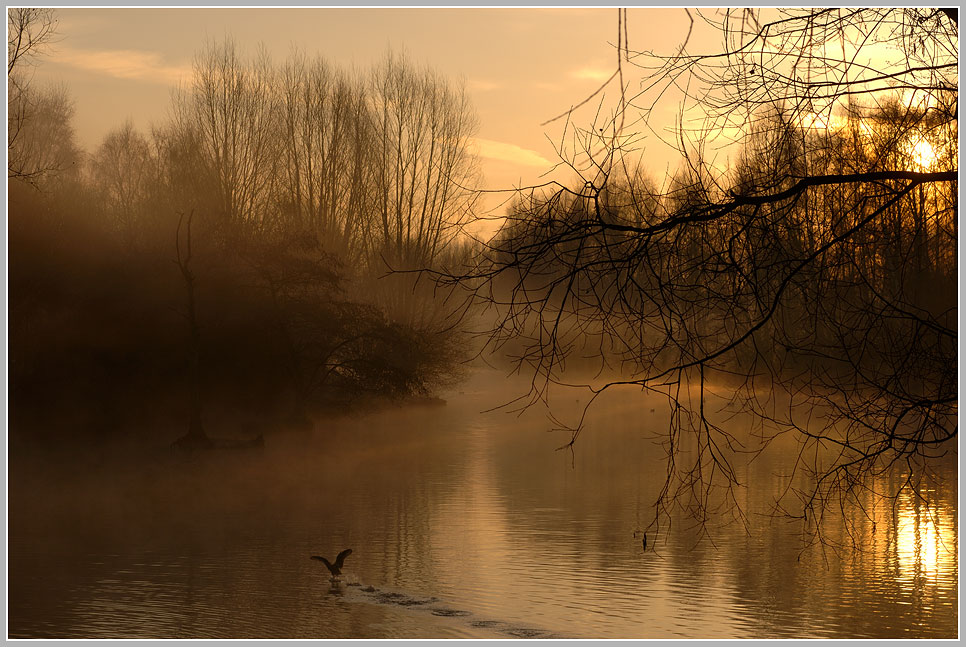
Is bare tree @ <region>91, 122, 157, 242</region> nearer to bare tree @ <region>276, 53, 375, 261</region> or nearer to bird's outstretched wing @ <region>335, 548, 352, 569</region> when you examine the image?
bare tree @ <region>276, 53, 375, 261</region>

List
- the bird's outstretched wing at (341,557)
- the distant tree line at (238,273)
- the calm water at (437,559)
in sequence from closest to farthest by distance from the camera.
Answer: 1. the calm water at (437,559)
2. the bird's outstretched wing at (341,557)
3. the distant tree line at (238,273)

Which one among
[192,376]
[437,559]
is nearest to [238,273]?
[192,376]

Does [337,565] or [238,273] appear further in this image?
[238,273]

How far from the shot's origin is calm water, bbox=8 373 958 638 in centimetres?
1075

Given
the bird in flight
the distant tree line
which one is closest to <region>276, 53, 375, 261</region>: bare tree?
the distant tree line

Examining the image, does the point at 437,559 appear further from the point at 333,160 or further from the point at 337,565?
the point at 333,160

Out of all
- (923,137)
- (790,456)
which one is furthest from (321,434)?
(923,137)

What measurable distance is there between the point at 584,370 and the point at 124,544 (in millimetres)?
35373

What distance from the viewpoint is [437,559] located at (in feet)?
46.1

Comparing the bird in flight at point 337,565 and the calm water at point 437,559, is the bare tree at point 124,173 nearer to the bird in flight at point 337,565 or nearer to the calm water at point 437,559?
the calm water at point 437,559

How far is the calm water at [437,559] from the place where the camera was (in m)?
10.8

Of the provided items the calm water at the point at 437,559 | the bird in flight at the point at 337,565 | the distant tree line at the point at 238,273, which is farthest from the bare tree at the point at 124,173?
the bird in flight at the point at 337,565

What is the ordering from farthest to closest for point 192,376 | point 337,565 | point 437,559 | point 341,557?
point 192,376, point 437,559, point 337,565, point 341,557

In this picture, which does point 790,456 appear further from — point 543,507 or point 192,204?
point 192,204
